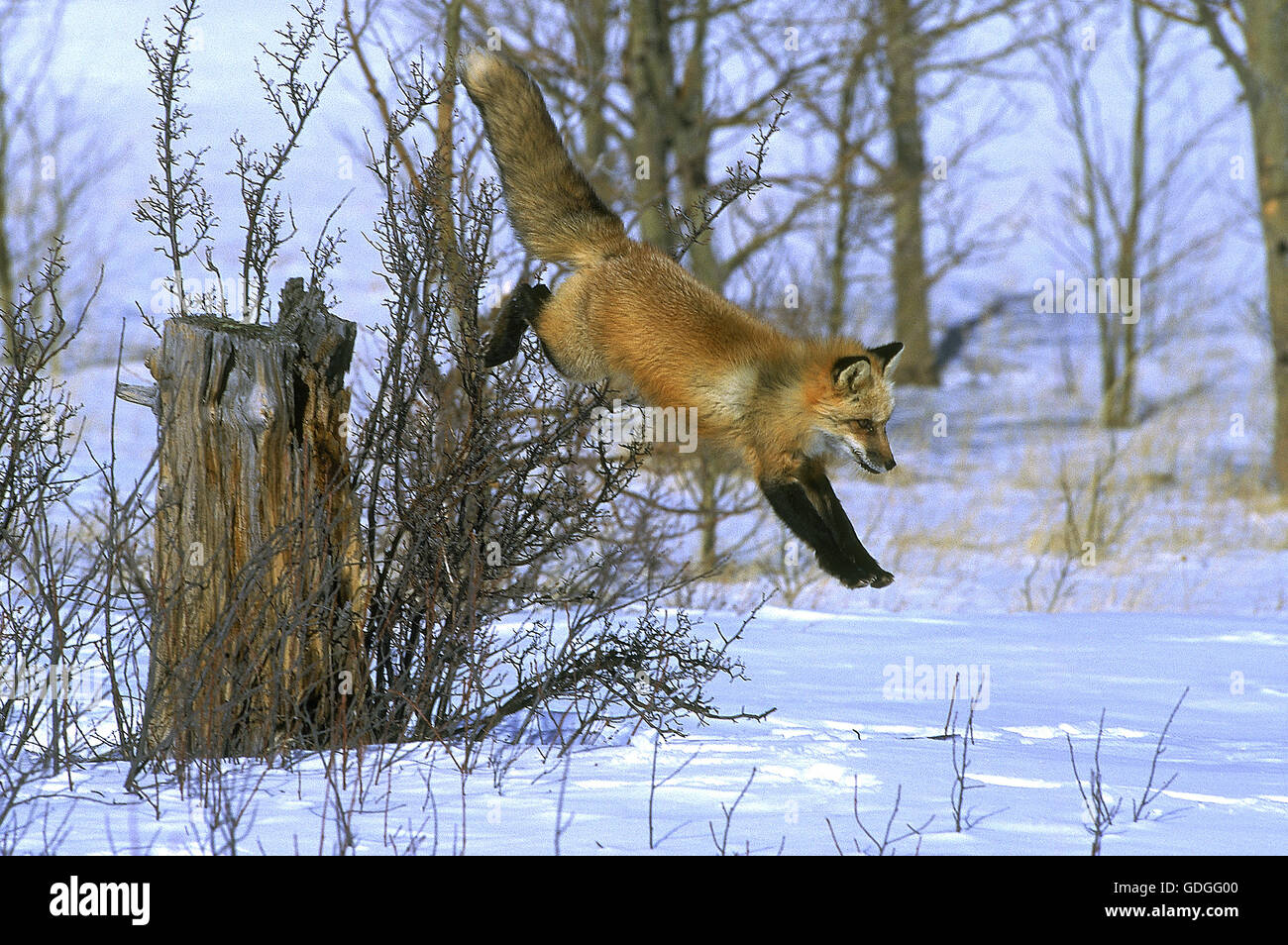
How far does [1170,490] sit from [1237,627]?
9.72 meters

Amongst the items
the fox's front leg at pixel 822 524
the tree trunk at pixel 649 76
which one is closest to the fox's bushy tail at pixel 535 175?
the fox's front leg at pixel 822 524

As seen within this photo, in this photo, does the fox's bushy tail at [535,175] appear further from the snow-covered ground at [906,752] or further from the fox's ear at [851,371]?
the snow-covered ground at [906,752]

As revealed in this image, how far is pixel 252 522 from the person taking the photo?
4.24 m

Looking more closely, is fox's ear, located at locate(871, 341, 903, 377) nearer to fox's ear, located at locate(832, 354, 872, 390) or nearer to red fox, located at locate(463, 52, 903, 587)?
red fox, located at locate(463, 52, 903, 587)

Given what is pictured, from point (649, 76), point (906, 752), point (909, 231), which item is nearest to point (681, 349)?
point (906, 752)

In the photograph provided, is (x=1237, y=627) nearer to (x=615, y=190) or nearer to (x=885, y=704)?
(x=885, y=704)

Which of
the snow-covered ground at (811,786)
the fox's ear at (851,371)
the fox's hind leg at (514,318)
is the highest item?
the fox's hind leg at (514,318)

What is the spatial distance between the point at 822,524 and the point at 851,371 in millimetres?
607

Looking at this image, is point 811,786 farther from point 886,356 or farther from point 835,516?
point 886,356

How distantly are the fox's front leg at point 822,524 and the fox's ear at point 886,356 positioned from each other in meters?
0.49

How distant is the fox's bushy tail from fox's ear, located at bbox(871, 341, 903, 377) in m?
1.14

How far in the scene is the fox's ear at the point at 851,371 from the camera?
4801 millimetres
